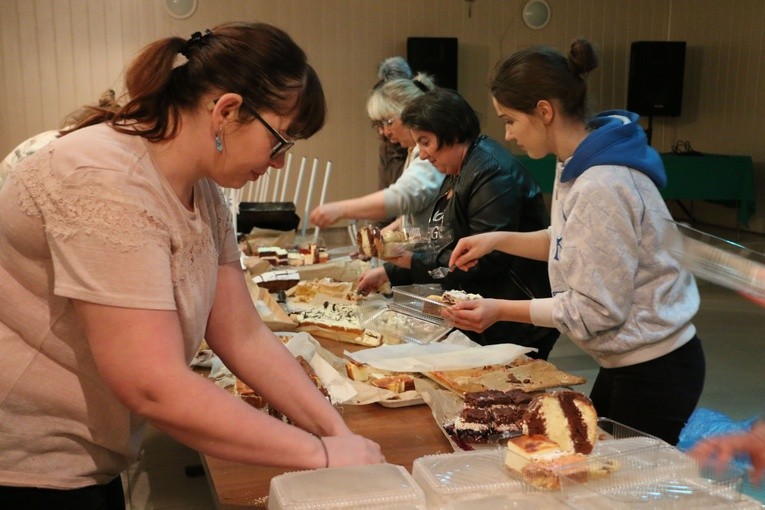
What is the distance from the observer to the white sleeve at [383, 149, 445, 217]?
345 centimetres

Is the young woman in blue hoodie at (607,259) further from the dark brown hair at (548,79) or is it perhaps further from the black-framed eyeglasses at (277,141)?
the black-framed eyeglasses at (277,141)

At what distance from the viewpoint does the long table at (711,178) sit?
27.9 ft

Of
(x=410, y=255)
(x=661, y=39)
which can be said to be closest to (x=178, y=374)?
(x=410, y=255)

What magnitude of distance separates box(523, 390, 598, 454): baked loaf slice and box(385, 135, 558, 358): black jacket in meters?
1.30

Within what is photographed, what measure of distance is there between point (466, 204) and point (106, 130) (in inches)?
70.2

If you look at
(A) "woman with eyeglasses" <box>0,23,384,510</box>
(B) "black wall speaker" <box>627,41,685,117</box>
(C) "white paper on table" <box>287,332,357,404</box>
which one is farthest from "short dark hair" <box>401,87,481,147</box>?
(B) "black wall speaker" <box>627,41,685,117</box>

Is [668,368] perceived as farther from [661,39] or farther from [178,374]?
[661,39]

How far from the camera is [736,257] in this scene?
0.96 m

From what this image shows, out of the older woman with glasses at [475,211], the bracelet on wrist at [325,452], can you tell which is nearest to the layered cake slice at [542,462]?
the bracelet on wrist at [325,452]

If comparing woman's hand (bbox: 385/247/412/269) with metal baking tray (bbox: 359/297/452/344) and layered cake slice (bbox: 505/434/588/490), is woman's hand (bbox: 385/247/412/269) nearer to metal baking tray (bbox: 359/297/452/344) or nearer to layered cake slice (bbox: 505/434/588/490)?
metal baking tray (bbox: 359/297/452/344)

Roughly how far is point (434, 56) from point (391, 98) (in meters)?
5.28

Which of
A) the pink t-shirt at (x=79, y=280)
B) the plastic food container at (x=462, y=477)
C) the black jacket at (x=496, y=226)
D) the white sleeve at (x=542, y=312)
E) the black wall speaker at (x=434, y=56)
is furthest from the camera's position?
the black wall speaker at (x=434, y=56)

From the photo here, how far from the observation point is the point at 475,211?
2832mm

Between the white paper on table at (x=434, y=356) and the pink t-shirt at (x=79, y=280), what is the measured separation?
2.69ft
